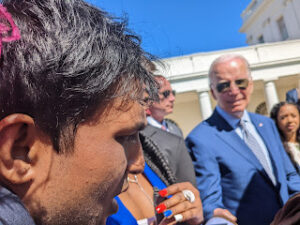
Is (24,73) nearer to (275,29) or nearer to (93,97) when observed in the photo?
(93,97)

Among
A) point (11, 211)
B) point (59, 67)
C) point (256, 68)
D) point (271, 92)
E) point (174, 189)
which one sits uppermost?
point (256, 68)

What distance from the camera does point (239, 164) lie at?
2.33 m

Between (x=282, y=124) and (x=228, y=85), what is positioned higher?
(x=228, y=85)

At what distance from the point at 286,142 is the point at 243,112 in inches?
51.4

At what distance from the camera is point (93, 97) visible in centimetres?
79

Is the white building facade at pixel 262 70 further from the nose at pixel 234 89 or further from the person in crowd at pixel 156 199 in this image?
the person in crowd at pixel 156 199

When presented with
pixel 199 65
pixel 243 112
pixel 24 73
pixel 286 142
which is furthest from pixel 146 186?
pixel 199 65

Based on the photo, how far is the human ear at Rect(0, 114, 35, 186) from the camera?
69 cm

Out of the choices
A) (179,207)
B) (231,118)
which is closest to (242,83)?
(231,118)

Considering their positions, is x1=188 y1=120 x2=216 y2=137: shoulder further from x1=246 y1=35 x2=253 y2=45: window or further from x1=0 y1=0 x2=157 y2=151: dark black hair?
x1=246 y1=35 x2=253 y2=45: window

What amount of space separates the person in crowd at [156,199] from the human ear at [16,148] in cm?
64

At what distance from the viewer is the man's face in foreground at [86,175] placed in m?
0.75

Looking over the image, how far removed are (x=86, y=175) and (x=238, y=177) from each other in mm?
1793

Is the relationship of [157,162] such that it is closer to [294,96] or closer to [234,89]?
[234,89]
